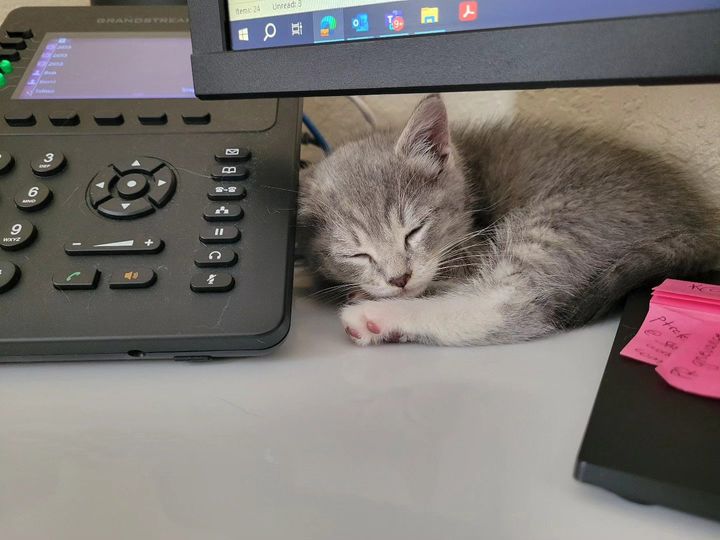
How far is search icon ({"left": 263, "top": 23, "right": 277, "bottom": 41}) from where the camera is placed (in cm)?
48

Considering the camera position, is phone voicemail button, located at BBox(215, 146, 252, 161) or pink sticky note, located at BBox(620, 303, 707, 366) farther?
phone voicemail button, located at BBox(215, 146, 252, 161)

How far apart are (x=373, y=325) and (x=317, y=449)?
187 mm

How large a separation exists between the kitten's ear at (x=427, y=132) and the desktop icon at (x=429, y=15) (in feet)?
0.87

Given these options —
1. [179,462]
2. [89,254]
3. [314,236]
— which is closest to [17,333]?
[89,254]

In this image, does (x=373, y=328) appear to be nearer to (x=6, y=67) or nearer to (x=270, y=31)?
(x=270, y=31)

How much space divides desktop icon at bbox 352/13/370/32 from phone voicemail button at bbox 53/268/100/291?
0.92 feet

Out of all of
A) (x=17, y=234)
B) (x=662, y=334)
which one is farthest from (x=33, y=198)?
(x=662, y=334)

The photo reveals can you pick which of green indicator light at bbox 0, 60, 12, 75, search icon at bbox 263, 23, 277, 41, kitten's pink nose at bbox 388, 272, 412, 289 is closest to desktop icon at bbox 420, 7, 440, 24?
search icon at bbox 263, 23, 277, 41

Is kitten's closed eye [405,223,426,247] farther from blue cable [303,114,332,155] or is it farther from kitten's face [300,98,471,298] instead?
blue cable [303,114,332,155]

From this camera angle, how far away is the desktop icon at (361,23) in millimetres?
442

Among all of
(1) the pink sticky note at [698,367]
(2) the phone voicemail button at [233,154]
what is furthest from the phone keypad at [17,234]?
(1) the pink sticky note at [698,367]

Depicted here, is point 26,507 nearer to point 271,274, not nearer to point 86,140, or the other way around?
point 271,274

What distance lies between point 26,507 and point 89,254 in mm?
227

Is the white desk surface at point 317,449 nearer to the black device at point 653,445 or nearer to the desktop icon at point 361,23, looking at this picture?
the black device at point 653,445
